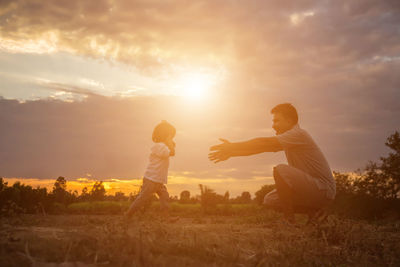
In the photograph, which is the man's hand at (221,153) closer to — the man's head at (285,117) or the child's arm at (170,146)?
the man's head at (285,117)

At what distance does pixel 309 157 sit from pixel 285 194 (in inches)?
30.6

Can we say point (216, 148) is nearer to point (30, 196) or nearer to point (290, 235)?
point (290, 235)

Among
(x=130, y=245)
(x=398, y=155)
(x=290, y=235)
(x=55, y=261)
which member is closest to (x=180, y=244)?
(x=130, y=245)

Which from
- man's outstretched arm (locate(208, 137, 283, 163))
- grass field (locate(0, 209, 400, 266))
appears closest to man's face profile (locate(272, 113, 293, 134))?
man's outstretched arm (locate(208, 137, 283, 163))

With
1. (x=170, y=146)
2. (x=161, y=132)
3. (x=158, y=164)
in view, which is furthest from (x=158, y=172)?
(x=161, y=132)

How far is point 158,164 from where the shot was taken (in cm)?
832

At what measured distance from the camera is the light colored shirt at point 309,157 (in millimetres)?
5520

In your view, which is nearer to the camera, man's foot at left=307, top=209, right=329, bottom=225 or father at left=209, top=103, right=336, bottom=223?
man's foot at left=307, top=209, right=329, bottom=225

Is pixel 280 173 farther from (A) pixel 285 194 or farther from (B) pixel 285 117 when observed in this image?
(B) pixel 285 117

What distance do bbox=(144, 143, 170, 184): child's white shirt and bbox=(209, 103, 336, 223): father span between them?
316cm

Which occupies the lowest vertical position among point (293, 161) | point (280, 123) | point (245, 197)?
point (245, 197)

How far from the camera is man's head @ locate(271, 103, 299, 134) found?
5.86m

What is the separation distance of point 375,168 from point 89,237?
47.1ft

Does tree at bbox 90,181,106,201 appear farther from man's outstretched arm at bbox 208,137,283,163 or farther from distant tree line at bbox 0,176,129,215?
man's outstretched arm at bbox 208,137,283,163
